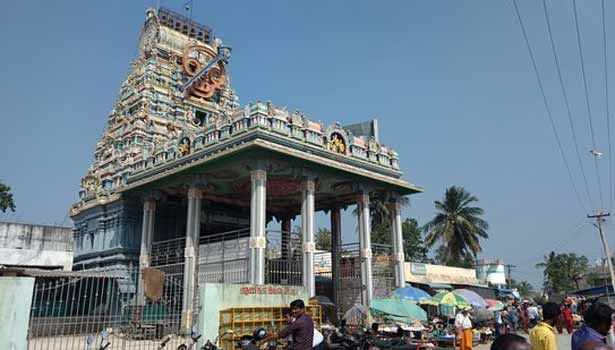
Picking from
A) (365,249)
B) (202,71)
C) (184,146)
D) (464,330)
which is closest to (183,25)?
(202,71)

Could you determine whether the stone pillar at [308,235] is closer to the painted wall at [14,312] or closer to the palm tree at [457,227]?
the painted wall at [14,312]

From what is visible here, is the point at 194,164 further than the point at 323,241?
No

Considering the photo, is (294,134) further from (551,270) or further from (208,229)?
(551,270)

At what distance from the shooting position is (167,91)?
98.0ft

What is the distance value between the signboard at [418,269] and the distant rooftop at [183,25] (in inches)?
870

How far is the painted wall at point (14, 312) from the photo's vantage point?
30.2ft

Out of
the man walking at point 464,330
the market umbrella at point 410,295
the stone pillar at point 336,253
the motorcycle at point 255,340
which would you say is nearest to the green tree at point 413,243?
the stone pillar at point 336,253

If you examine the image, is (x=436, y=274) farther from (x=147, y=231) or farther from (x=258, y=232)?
(x=147, y=231)

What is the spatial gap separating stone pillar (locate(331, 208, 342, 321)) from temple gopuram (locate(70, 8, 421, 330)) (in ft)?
0.28

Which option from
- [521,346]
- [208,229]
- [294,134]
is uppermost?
[294,134]

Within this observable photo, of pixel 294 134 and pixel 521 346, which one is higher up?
pixel 294 134

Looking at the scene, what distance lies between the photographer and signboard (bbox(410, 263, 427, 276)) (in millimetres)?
30247

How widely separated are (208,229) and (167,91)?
8956 millimetres

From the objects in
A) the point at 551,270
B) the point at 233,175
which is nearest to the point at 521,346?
the point at 233,175
